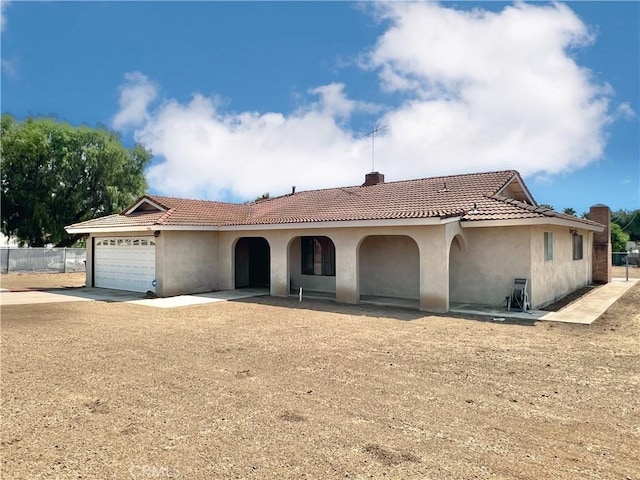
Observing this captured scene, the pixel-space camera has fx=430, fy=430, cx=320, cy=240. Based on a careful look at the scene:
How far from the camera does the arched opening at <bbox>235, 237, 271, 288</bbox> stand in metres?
20.6

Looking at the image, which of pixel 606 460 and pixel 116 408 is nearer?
pixel 606 460

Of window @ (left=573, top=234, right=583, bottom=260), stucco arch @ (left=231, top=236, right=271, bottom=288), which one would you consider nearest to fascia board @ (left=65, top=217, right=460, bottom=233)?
stucco arch @ (left=231, top=236, right=271, bottom=288)

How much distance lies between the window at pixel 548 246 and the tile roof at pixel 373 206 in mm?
861

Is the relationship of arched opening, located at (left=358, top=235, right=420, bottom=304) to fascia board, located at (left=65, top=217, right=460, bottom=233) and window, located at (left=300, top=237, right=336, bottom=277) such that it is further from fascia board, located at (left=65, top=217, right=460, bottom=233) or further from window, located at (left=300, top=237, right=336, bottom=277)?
fascia board, located at (left=65, top=217, right=460, bottom=233)

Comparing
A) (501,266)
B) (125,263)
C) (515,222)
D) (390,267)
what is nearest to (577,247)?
(501,266)

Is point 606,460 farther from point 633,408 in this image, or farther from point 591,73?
point 591,73

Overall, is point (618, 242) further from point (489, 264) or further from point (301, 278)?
point (301, 278)

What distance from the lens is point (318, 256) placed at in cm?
1806

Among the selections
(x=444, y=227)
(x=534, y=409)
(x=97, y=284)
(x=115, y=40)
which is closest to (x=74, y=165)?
(x=97, y=284)

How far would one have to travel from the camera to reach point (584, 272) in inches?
781

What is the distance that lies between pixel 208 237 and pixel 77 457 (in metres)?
14.9

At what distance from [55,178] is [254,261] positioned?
75.2 feet

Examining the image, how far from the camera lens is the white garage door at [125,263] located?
699 inches

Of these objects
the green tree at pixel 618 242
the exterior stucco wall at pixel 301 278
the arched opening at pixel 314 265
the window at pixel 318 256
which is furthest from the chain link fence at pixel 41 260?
the green tree at pixel 618 242
